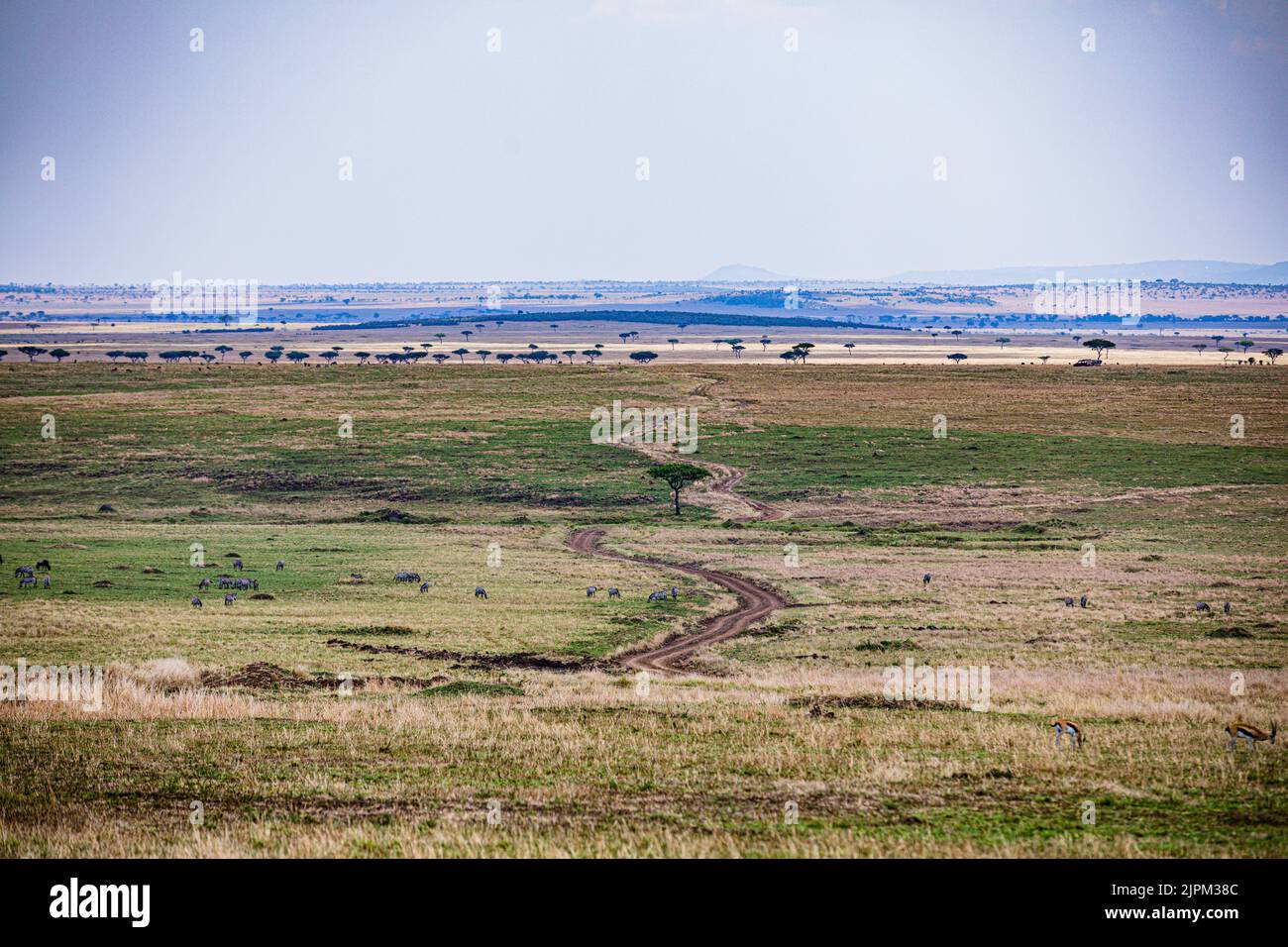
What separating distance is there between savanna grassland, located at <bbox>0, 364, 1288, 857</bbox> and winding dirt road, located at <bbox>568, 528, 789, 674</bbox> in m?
0.88

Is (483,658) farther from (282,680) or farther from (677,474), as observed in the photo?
(677,474)

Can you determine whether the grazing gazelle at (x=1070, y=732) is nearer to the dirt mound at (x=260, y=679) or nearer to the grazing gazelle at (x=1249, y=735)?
the grazing gazelle at (x=1249, y=735)

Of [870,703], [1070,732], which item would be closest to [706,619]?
[870,703]

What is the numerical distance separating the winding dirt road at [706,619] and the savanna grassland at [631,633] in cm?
88

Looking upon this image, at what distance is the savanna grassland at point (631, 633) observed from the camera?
15.9 m

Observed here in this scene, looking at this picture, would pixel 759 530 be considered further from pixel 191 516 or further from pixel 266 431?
pixel 266 431

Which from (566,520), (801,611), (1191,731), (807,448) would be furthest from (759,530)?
(1191,731)

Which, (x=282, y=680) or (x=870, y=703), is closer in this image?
(x=870, y=703)

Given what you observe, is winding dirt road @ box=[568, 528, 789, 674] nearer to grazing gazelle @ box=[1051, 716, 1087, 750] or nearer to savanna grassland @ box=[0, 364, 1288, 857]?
savanna grassland @ box=[0, 364, 1288, 857]

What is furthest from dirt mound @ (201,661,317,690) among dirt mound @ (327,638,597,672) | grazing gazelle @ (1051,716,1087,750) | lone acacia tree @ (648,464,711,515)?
lone acacia tree @ (648,464,711,515)

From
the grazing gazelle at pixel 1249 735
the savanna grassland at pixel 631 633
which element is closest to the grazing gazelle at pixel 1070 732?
the savanna grassland at pixel 631 633

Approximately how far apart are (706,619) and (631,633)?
5.25m

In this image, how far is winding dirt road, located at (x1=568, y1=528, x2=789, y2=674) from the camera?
120 feet

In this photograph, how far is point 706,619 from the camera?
144 ft
